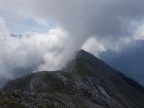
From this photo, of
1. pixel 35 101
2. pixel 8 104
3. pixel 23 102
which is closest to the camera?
pixel 8 104

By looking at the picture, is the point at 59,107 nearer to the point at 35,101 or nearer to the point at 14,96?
the point at 35,101

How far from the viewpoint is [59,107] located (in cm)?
19900

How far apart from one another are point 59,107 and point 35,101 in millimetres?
15051

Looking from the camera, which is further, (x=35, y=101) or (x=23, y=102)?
(x=35, y=101)

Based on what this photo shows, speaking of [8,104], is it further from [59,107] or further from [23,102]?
[59,107]

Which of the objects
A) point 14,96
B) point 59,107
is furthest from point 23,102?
point 59,107

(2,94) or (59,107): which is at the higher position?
(2,94)

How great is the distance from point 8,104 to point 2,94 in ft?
75.7

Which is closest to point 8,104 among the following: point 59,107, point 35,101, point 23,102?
point 23,102

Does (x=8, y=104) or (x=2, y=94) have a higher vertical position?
(x=2, y=94)

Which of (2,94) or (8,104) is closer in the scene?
(8,104)

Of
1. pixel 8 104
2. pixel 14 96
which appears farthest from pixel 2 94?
pixel 8 104

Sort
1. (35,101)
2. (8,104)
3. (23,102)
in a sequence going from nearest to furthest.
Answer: (8,104) < (23,102) < (35,101)

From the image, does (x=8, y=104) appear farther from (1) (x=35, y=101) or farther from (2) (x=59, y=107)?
(2) (x=59, y=107)
